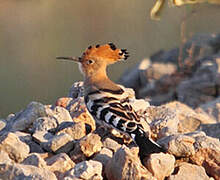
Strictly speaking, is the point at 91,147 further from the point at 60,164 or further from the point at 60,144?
the point at 60,164

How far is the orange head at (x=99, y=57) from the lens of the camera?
5191mm

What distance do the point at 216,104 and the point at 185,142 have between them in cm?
357

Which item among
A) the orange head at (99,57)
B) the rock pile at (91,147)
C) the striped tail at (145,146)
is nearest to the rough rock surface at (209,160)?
the rock pile at (91,147)

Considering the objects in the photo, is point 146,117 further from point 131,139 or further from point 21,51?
point 21,51

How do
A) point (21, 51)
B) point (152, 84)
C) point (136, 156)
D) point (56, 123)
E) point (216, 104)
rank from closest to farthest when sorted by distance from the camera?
point (136, 156) → point (56, 123) → point (216, 104) → point (21, 51) → point (152, 84)

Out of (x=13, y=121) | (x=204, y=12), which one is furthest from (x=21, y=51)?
(x=13, y=121)

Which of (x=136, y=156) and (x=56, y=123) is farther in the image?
(x=56, y=123)

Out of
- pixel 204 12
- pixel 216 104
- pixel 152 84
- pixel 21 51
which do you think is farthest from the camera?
pixel 204 12

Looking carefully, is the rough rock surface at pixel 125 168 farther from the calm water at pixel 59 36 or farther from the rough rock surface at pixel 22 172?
the calm water at pixel 59 36

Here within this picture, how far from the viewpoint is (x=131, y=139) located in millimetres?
4629

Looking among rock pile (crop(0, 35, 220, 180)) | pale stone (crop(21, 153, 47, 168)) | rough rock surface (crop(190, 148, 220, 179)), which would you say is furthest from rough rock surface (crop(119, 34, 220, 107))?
pale stone (crop(21, 153, 47, 168))

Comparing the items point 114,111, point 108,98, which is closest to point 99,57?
point 108,98

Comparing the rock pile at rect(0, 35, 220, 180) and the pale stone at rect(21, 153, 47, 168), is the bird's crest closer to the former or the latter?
the rock pile at rect(0, 35, 220, 180)

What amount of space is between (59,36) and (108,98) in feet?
15.4
